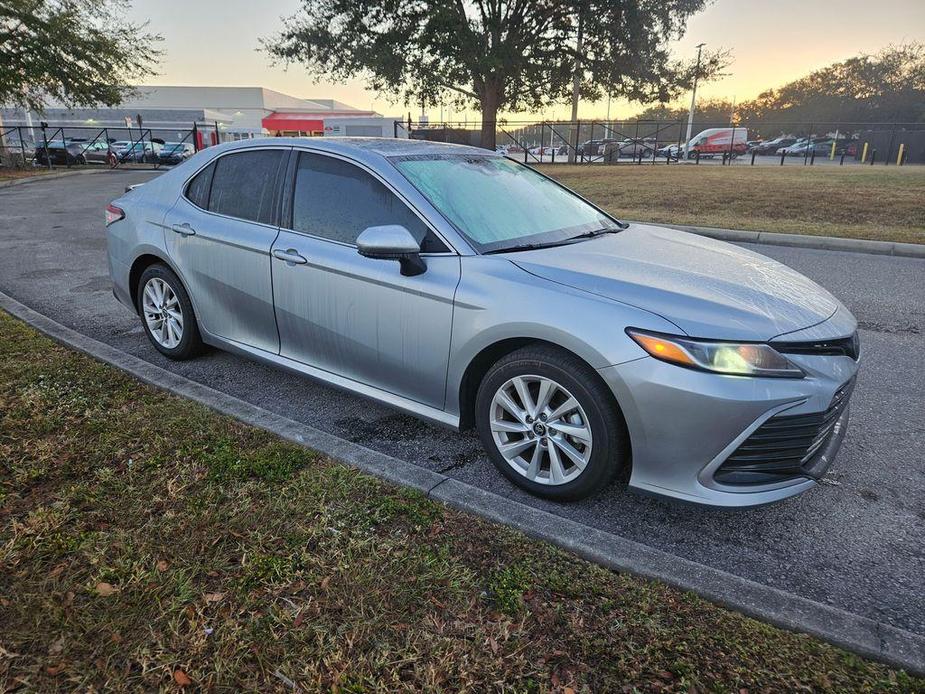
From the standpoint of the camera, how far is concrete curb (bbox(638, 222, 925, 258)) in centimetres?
879

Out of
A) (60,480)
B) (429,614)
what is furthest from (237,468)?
(429,614)

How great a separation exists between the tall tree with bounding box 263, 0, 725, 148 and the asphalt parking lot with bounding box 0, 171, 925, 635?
58.7 feet

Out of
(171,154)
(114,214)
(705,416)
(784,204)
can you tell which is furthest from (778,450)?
(171,154)

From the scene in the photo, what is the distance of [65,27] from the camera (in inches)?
930

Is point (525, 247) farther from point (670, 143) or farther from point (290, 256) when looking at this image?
point (670, 143)

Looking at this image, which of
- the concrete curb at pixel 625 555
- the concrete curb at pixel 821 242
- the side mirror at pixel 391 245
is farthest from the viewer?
the concrete curb at pixel 821 242

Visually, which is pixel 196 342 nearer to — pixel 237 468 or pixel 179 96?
pixel 237 468

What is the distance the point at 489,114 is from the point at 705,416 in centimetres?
2366

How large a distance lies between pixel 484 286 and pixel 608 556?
4.20ft

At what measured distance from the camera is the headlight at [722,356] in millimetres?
2406

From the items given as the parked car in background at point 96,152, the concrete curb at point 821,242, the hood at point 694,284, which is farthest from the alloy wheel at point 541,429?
the parked car in background at point 96,152

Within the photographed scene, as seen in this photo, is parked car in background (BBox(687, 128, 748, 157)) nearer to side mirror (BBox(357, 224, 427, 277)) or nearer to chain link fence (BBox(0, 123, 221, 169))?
chain link fence (BBox(0, 123, 221, 169))

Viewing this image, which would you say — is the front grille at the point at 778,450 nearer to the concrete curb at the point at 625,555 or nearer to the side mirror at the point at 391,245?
the concrete curb at the point at 625,555

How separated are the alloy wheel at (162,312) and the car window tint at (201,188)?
0.64 meters
